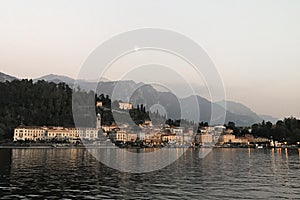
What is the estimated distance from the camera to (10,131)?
189250 mm

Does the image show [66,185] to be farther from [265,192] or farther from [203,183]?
[265,192]

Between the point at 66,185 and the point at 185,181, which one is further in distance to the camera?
the point at 185,181

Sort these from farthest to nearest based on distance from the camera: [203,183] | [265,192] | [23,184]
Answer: [203,183] → [23,184] → [265,192]

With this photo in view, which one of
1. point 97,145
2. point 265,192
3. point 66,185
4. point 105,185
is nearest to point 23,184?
point 66,185

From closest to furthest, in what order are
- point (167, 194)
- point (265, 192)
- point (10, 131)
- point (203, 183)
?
1. point (167, 194)
2. point (265, 192)
3. point (203, 183)
4. point (10, 131)

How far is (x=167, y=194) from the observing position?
29875 millimetres

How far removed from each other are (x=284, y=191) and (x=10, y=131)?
174488 mm

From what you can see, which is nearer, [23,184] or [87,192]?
[87,192]

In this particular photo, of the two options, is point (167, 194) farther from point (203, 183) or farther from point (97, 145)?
point (97, 145)

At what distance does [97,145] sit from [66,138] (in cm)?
1726

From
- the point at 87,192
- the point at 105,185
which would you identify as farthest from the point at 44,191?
the point at 105,185

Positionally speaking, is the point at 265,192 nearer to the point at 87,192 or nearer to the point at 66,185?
the point at 87,192

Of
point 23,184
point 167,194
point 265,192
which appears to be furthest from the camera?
point 23,184

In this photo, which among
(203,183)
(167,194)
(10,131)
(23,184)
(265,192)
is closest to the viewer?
(167,194)
